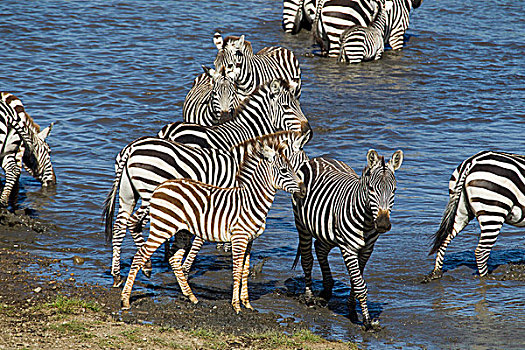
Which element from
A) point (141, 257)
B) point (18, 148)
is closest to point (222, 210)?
point (141, 257)

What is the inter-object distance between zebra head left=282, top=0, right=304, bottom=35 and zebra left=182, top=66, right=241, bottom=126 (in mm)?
11567

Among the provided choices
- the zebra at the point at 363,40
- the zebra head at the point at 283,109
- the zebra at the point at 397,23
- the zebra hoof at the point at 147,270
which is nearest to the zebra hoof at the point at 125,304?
the zebra hoof at the point at 147,270

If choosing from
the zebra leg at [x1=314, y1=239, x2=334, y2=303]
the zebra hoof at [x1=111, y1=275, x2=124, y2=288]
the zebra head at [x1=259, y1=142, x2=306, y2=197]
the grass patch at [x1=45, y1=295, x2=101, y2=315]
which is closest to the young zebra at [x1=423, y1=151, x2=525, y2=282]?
the zebra leg at [x1=314, y1=239, x2=334, y2=303]

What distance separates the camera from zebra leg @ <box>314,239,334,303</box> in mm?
8508

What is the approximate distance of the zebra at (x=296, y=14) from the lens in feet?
74.4

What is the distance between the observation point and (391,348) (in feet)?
24.8

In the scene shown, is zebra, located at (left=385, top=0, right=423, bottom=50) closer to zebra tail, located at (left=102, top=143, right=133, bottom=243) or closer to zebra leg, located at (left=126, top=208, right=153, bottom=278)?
zebra tail, located at (left=102, top=143, right=133, bottom=243)

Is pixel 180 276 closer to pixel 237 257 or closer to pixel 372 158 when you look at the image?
pixel 237 257

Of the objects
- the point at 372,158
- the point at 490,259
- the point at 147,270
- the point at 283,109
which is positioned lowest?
the point at 490,259

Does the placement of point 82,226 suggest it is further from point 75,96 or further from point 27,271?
point 75,96

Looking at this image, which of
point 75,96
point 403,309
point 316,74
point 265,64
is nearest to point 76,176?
point 265,64

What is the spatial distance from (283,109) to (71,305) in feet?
13.6

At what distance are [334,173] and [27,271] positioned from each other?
12.6ft

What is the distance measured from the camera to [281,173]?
791 centimetres
